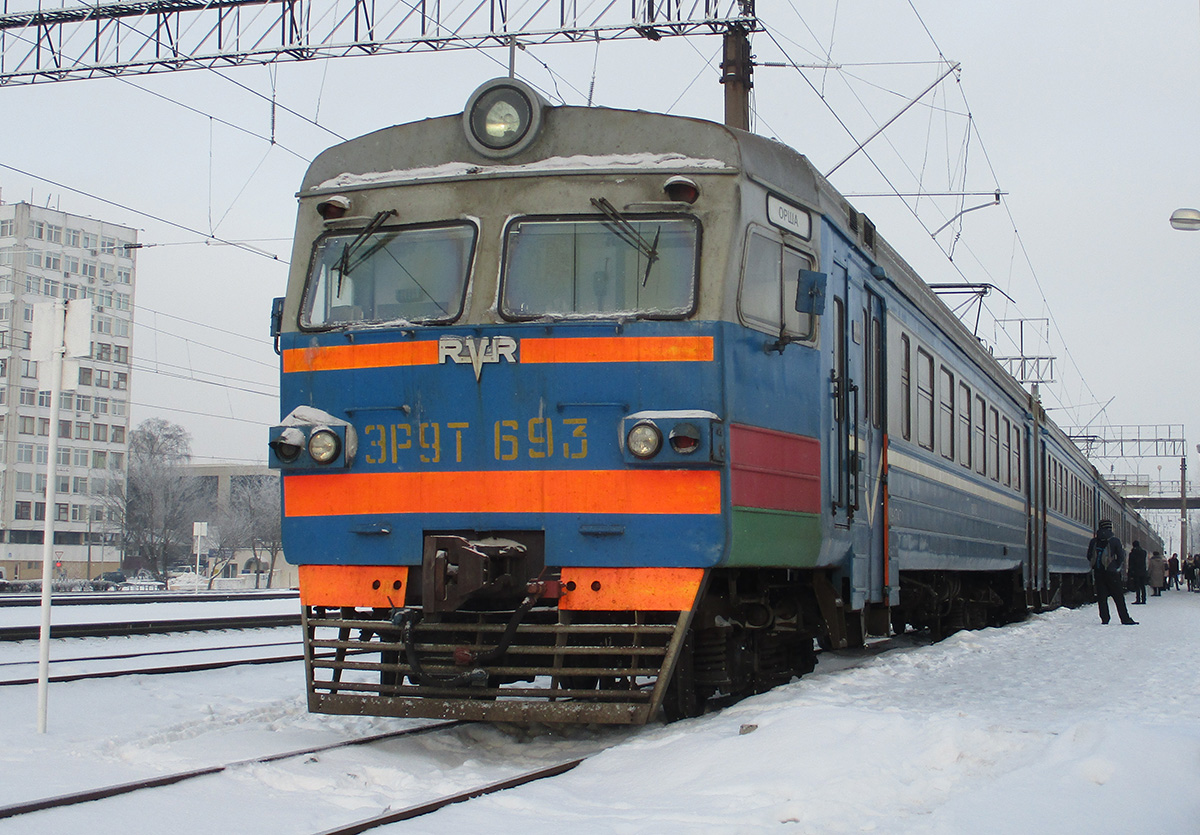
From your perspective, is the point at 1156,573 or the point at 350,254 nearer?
the point at 350,254

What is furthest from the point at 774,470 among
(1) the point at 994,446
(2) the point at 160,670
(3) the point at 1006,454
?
(3) the point at 1006,454

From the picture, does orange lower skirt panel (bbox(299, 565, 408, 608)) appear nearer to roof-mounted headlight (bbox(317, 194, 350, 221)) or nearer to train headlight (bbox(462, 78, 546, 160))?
roof-mounted headlight (bbox(317, 194, 350, 221))

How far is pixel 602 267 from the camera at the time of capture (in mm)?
6723

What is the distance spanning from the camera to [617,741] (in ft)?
22.6

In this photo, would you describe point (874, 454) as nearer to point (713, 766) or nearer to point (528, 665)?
point (528, 665)

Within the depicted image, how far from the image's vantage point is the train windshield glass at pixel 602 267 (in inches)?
262

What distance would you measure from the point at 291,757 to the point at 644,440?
7.63 feet

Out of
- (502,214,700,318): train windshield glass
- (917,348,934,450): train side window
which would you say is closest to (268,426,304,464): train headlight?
(502,214,700,318): train windshield glass

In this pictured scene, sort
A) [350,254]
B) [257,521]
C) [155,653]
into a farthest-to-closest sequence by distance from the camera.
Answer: [257,521] → [155,653] → [350,254]

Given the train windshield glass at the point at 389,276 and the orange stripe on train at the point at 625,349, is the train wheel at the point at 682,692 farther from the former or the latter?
the train windshield glass at the point at 389,276

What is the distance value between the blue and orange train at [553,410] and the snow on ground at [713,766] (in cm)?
42

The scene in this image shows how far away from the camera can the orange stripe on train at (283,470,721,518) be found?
640 centimetres

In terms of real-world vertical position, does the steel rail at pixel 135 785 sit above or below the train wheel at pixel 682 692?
below

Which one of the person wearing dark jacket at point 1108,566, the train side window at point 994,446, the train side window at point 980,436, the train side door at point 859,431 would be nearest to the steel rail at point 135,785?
the train side door at point 859,431
